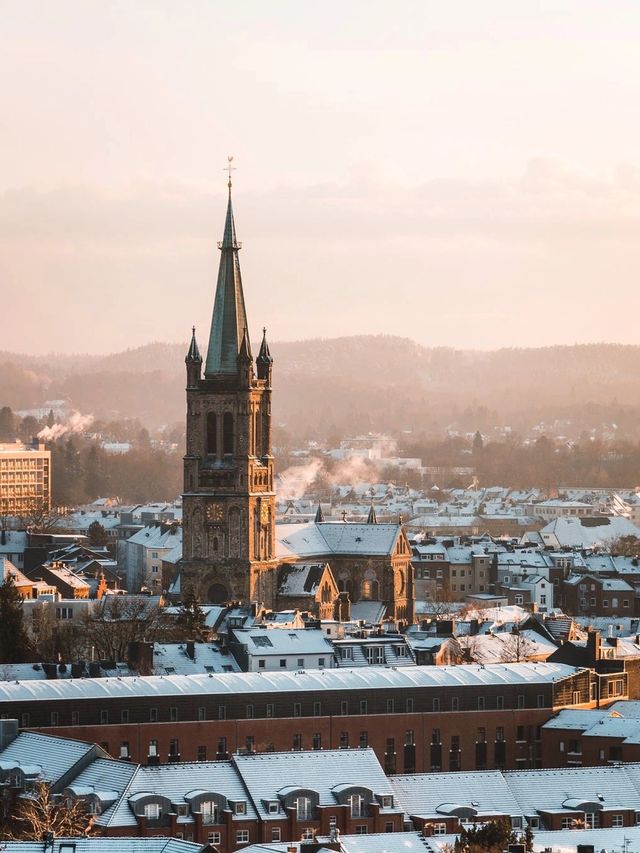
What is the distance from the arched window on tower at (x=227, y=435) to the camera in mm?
119750

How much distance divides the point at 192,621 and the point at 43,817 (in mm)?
36711

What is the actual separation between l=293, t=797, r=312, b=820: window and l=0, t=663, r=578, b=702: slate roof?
1266 cm

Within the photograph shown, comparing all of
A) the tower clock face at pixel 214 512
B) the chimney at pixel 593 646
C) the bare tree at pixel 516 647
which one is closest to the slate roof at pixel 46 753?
the chimney at pixel 593 646

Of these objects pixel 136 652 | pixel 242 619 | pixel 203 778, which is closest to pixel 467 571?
pixel 242 619

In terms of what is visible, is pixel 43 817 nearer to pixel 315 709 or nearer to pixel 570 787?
pixel 570 787

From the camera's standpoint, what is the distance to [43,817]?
6656cm

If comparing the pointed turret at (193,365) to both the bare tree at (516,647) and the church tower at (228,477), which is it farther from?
the bare tree at (516,647)

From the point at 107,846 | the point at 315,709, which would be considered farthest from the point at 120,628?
the point at 107,846

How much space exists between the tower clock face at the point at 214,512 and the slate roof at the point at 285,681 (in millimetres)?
30712

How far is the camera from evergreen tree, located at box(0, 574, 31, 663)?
96875mm

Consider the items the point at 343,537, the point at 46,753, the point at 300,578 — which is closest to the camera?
the point at 46,753

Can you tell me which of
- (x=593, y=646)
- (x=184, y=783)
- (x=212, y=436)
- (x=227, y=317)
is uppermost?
(x=227, y=317)

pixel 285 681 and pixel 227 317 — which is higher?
pixel 227 317

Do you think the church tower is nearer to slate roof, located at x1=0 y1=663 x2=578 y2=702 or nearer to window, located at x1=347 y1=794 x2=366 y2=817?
slate roof, located at x1=0 y1=663 x2=578 y2=702
